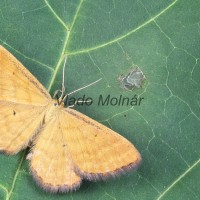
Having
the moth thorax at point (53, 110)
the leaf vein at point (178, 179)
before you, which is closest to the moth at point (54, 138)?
the moth thorax at point (53, 110)

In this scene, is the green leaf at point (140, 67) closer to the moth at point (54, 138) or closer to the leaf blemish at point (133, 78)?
the leaf blemish at point (133, 78)

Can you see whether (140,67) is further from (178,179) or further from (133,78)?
(178,179)

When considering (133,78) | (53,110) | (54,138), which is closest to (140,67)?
(133,78)

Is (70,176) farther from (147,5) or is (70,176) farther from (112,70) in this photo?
(147,5)

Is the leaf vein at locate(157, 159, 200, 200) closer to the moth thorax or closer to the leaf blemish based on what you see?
the leaf blemish

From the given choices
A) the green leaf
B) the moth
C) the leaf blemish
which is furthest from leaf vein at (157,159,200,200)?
the leaf blemish

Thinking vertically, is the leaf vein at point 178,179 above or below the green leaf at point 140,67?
below
